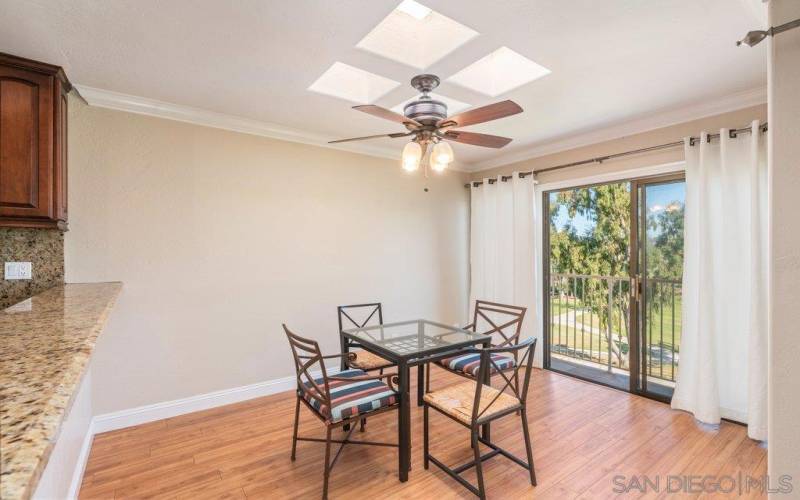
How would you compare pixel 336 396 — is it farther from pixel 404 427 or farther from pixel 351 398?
pixel 404 427

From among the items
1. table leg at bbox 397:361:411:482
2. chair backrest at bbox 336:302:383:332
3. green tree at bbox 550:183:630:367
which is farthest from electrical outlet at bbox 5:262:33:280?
green tree at bbox 550:183:630:367

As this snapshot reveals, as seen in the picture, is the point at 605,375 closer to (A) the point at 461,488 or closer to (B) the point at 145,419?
(A) the point at 461,488

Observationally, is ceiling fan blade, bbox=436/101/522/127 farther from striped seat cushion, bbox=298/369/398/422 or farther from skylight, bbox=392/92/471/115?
striped seat cushion, bbox=298/369/398/422

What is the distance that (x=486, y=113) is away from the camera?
6.51 ft

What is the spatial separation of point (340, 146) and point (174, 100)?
1.51 m

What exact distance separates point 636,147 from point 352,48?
275 centimetres

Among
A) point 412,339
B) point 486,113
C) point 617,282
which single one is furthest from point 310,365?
point 617,282

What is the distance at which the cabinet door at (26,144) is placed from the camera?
7.06ft

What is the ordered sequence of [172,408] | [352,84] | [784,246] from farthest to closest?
1. [172,408]
2. [352,84]
3. [784,246]

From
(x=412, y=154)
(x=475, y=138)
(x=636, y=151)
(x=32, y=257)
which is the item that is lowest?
(x=32, y=257)

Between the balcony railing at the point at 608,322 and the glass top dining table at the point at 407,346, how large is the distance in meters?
1.83

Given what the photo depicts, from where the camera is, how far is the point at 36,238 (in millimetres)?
2479

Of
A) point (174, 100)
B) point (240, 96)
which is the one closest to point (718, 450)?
point (240, 96)

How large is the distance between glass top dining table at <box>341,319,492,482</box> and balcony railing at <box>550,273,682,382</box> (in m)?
1.83
